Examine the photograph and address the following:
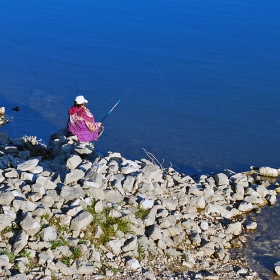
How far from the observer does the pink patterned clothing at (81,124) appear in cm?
1234

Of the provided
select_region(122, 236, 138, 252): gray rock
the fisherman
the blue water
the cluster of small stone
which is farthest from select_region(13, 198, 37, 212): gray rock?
the cluster of small stone

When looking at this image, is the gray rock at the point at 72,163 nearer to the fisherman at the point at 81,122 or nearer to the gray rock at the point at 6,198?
Answer: the gray rock at the point at 6,198

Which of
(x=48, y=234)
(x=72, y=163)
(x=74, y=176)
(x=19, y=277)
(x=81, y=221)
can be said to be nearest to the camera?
(x=19, y=277)

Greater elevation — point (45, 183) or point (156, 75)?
point (45, 183)

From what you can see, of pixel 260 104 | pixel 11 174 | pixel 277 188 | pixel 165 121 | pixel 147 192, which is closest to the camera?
pixel 11 174

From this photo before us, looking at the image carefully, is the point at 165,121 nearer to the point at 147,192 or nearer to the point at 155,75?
the point at 155,75

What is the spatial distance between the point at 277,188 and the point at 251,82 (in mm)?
7332

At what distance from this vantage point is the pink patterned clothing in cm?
1234

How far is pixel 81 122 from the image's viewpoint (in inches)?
487

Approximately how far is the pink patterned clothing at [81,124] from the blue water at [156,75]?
2499 millimetres

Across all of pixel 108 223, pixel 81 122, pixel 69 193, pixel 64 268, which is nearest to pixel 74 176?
pixel 69 193

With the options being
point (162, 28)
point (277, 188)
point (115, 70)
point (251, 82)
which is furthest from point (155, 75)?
point (277, 188)

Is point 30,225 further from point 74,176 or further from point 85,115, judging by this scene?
point 85,115

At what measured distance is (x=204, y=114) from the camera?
17438 mm
